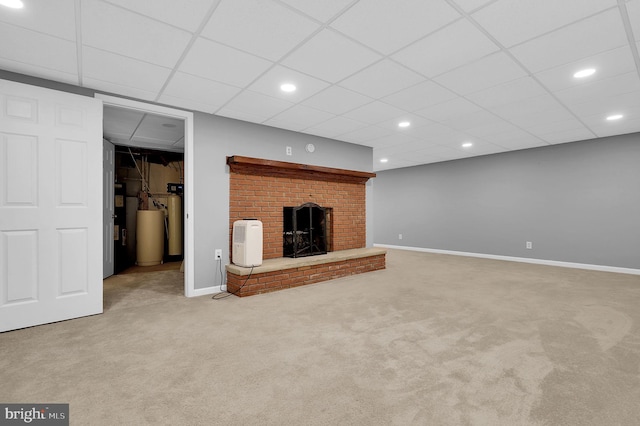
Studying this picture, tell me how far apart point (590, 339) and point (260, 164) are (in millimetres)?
3744

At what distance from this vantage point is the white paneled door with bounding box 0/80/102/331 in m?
2.49

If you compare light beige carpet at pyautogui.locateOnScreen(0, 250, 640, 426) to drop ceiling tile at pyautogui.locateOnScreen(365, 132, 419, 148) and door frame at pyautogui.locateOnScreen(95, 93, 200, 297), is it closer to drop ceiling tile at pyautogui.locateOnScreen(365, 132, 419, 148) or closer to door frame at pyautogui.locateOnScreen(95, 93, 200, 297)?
door frame at pyautogui.locateOnScreen(95, 93, 200, 297)

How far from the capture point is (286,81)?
2.80m

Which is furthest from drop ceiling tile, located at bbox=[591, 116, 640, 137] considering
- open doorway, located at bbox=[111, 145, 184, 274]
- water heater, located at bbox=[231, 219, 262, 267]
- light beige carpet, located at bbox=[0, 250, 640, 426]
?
open doorway, located at bbox=[111, 145, 184, 274]

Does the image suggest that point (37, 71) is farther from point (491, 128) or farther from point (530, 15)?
point (491, 128)

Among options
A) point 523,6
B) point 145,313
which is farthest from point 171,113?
point 523,6

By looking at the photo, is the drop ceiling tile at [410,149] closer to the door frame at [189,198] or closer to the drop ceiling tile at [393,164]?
the drop ceiling tile at [393,164]

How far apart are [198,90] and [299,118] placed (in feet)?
4.34

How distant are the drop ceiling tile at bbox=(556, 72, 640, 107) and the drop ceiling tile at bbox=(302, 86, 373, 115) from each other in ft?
7.04

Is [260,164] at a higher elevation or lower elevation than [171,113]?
lower

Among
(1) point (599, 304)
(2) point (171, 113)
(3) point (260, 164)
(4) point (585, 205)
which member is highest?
(2) point (171, 113)

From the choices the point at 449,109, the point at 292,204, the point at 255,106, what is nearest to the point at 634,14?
the point at 449,109

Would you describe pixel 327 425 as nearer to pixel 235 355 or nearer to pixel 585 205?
pixel 235 355

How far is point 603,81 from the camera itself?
286 cm
